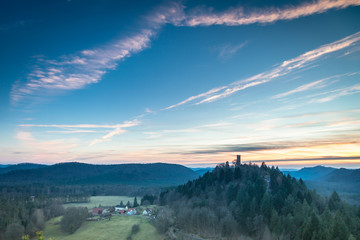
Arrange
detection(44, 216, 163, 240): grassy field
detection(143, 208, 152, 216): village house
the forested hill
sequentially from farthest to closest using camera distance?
1. detection(143, 208, 152, 216): village house
2. detection(44, 216, 163, 240): grassy field
3. the forested hill

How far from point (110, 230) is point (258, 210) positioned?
49.9m

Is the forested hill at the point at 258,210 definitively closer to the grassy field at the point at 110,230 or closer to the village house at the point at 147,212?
the grassy field at the point at 110,230

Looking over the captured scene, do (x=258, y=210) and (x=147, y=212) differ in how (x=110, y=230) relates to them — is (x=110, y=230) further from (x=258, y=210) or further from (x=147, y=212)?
(x=258, y=210)

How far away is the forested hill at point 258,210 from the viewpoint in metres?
52.3

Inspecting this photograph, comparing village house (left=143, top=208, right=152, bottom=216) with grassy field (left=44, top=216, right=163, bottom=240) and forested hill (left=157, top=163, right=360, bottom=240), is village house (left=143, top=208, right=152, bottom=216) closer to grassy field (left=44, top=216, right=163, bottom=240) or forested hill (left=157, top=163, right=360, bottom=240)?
grassy field (left=44, top=216, right=163, bottom=240)

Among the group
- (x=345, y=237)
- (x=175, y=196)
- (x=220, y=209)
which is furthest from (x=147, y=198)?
(x=345, y=237)

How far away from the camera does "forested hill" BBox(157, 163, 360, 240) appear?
172 ft

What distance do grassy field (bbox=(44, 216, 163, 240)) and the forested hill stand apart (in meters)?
6.54

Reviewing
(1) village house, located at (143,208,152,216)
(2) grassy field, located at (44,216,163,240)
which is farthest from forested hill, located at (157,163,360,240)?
(1) village house, located at (143,208,152,216)

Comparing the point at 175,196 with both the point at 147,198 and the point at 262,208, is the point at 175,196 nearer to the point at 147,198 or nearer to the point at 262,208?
the point at 147,198

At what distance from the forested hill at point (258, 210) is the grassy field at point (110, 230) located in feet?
21.5

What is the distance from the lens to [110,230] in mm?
81438

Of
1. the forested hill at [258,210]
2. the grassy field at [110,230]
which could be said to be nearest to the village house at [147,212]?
the grassy field at [110,230]

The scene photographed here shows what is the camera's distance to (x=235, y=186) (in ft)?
324
